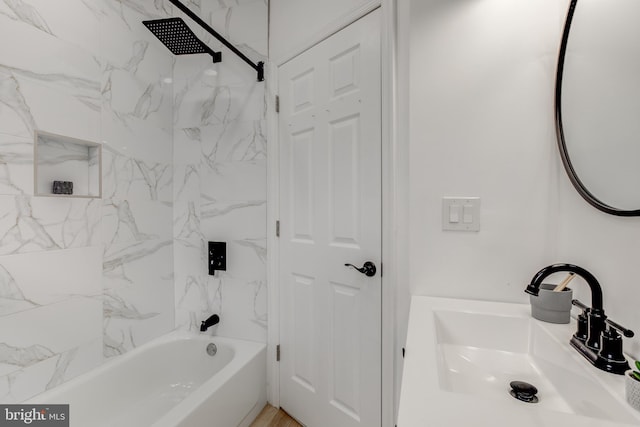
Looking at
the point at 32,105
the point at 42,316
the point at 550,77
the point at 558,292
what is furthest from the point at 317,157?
the point at 42,316

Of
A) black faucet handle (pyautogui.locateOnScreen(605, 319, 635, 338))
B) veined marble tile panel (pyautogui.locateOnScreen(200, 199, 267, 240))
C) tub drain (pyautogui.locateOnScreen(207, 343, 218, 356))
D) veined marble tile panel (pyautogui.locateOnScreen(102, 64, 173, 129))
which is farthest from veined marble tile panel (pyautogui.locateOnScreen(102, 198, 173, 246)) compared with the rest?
black faucet handle (pyautogui.locateOnScreen(605, 319, 635, 338))

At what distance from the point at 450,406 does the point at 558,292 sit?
1.84 feet

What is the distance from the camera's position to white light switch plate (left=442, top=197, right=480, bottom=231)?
3.38ft

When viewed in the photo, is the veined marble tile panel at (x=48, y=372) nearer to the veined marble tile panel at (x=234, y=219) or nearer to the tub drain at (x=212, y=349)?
the tub drain at (x=212, y=349)

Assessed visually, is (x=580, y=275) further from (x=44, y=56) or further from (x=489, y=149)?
(x=44, y=56)

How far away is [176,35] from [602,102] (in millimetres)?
1748

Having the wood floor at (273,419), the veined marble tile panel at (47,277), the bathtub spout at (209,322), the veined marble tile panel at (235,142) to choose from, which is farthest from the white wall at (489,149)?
the veined marble tile panel at (47,277)

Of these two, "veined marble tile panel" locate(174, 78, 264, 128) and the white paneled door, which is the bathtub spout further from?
"veined marble tile panel" locate(174, 78, 264, 128)

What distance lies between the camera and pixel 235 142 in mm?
1949

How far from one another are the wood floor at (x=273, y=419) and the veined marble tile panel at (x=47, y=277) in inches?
45.4

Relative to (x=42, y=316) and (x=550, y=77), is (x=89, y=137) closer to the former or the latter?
(x=42, y=316)

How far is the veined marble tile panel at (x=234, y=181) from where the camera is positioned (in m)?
1.89

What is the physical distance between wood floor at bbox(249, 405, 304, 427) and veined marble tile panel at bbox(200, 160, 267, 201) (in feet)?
Result: 4.29

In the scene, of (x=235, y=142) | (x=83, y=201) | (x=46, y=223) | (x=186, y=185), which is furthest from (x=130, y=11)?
(x=46, y=223)
